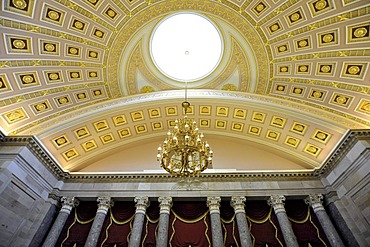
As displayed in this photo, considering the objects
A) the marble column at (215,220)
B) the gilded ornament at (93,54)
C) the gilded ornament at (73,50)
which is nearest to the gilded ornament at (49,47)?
the gilded ornament at (73,50)

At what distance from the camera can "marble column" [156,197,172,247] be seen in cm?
699

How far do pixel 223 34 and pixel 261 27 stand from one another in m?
1.42

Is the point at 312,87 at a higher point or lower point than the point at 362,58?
higher

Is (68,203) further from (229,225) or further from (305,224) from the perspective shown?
(305,224)

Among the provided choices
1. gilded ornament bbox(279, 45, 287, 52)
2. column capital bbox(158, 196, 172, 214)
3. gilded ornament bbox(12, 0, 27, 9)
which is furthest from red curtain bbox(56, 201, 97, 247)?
gilded ornament bbox(279, 45, 287, 52)

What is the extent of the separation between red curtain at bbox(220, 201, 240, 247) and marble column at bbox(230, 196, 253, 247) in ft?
1.21

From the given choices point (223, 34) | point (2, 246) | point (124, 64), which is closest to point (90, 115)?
point (124, 64)

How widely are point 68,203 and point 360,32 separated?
10.5 meters

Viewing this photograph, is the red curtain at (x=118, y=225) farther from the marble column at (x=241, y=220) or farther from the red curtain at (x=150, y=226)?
the marble column at (x=241, y=220)

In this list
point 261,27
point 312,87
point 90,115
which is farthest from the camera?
point 90,115

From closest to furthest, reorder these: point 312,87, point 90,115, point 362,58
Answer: point 362,58 → point 312,87 → point 90,115

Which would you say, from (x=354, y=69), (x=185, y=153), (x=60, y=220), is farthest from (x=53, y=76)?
(x=354, y=69)

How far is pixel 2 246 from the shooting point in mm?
5996

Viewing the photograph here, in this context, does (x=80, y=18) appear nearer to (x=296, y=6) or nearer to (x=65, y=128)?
(x=65, y=128)
